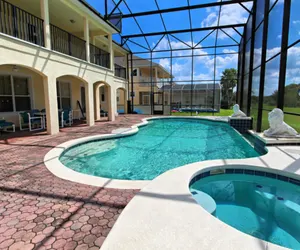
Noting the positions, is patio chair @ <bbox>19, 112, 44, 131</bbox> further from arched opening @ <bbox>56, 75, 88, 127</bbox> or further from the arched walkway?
arched opening @ <bbox>56, 75, 88, 127</bbox>

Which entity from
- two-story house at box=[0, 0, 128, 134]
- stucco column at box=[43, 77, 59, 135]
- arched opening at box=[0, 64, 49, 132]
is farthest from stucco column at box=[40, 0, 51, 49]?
arched opening at box=[0, 64, 49, 132]

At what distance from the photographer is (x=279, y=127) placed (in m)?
6.11

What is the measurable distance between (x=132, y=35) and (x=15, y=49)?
38.0 ft

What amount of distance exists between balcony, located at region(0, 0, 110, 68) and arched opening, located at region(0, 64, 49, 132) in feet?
5.00

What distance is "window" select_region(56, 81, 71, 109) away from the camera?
11219mm

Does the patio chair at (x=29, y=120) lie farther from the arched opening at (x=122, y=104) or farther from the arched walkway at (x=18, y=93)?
the arched opening at (x=122, y=104)

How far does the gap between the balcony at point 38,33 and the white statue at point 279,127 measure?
841 centimetres

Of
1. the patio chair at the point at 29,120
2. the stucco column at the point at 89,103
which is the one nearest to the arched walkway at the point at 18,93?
the patio chair at the point at 29,120

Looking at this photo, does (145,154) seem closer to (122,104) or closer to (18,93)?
(18,93)

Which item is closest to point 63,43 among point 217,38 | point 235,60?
point 217,38

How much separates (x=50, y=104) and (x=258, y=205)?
7254 mm

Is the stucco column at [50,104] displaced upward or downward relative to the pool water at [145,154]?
upward

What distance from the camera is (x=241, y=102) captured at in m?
13.3

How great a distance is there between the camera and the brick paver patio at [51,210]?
6.53ft
